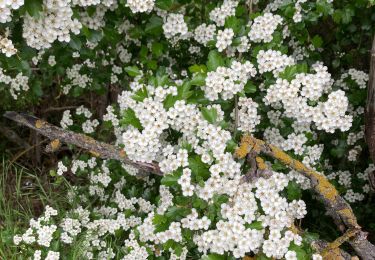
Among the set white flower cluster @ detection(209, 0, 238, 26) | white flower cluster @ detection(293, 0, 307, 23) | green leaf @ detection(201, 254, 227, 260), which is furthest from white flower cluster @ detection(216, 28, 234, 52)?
green leaf @ detection(201, 254, 227, 260)

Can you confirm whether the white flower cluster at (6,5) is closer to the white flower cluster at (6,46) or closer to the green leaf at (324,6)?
the white flower cluster at (6,46)

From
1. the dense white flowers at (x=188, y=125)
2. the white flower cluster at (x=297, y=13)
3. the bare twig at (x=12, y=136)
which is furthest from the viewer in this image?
the bare twig at (x=12, y=136)

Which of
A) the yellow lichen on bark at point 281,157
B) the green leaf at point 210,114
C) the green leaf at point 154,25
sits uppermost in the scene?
the green leaf at point 154,25

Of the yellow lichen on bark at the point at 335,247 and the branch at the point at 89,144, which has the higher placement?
the branch at the point at 89,144

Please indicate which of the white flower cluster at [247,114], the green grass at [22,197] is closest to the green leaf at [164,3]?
the white flower cluster at [247,114]

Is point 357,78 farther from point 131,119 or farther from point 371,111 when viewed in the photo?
point 131,119

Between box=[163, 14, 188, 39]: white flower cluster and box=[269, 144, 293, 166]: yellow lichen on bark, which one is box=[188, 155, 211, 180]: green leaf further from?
box=[163, 14, 188, 39]: white flower cluster
